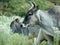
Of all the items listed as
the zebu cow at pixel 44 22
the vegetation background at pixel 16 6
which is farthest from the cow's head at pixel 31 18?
the vegetation background at pixel 16 6

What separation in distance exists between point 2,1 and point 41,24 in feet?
59.2

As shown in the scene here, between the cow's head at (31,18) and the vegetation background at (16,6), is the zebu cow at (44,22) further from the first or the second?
the vegetation background at (16,6)

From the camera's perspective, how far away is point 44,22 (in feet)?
30.3

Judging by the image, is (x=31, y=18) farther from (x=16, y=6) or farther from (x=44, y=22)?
(x=16, y=6)

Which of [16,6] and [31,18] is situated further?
[16,6]

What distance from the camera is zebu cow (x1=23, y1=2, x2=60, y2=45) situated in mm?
9062

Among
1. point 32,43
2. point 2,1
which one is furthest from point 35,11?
point 2,1

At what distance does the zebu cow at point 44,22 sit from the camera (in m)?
9.06

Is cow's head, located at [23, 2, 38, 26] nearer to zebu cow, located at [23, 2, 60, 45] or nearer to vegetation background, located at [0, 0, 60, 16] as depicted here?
zebu cow, located at [23, 2, 60, 45]

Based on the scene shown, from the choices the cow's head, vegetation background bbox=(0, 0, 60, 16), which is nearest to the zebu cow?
the cow's head

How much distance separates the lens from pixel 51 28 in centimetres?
911

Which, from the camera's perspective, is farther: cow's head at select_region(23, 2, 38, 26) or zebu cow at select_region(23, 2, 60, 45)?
cow's head at select_region(23, 2, 38, 26)

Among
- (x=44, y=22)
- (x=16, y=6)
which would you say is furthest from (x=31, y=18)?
(x=16, y=6)

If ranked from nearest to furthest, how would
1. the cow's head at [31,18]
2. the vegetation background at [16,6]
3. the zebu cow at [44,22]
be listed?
the zebu cow at [44,22] → the cow's head at [31,18] → the vegetation background at [16,6]
